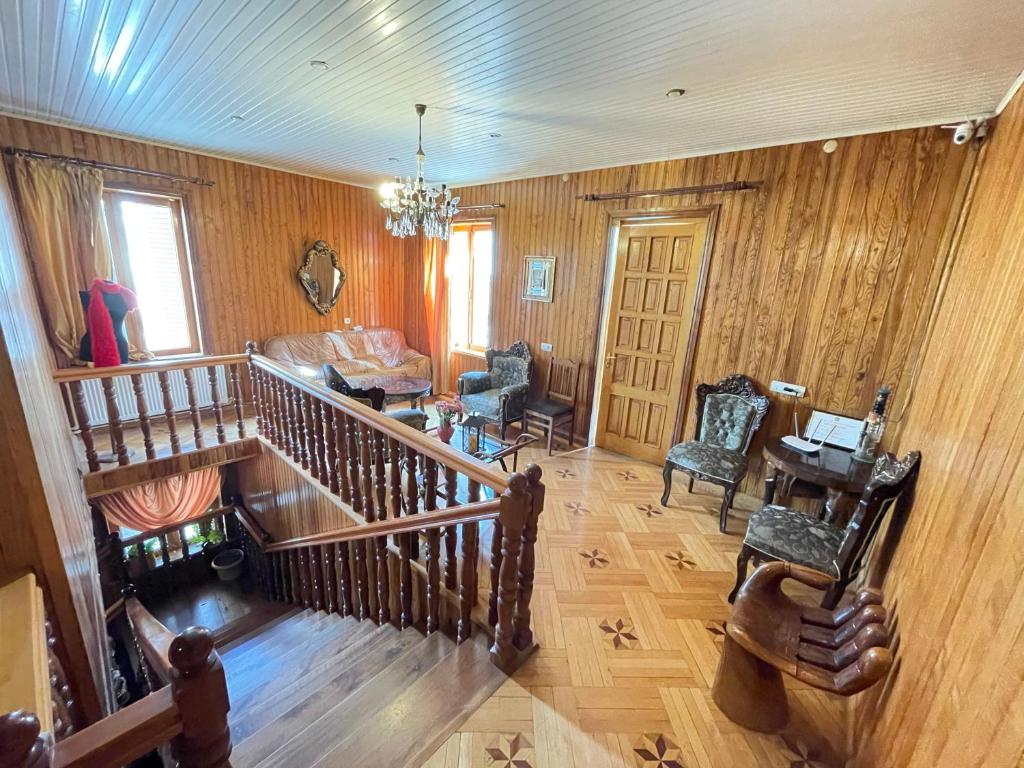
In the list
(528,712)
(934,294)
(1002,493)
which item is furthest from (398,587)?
(934,294)

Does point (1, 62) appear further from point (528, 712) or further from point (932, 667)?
point (932, 667)

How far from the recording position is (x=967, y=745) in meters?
0.86

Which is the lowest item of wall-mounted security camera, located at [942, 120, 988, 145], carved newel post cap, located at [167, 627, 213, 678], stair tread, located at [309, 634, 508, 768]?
stair tread, located at [309, 634, 508, 768]

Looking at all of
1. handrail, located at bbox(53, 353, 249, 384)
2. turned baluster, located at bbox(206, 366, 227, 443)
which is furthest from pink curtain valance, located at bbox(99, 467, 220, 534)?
handrail, located at bbox(53, 353, 249, 384)

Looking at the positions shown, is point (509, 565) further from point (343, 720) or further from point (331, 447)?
point (331, 447)

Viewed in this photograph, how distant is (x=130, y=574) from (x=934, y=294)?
253 inches

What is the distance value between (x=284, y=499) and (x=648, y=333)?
3.36 m

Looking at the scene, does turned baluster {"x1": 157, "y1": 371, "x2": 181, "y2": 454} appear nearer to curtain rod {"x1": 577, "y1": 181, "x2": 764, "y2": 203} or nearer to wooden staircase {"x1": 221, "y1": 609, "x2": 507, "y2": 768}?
wooden staircase {"x1": 221, "y1": 609, "x2": 507, "y2": 768}

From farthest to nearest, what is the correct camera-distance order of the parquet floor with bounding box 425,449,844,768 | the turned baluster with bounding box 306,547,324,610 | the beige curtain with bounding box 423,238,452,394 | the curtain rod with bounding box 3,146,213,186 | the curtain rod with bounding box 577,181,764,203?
the beige curtain with bounding box 423,238,452,394, the curtain rod with bounding box 3,146,213,186, the curtain rod with bounding box 577,181,764,203, the turned baluster with bounding box 306,547,324,610, the parquet floor with bounding box 425,449,844,768

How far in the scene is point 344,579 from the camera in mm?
2527

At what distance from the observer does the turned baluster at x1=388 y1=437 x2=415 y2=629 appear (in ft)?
6.55

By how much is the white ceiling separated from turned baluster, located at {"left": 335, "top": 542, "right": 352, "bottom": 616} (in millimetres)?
2620

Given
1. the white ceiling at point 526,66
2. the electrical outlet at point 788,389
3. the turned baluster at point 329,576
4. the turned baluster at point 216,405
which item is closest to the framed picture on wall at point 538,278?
the white ceiling at point 526,66

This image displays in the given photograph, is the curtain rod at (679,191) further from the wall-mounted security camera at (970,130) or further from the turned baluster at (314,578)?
the turned baluster at (314,578)
